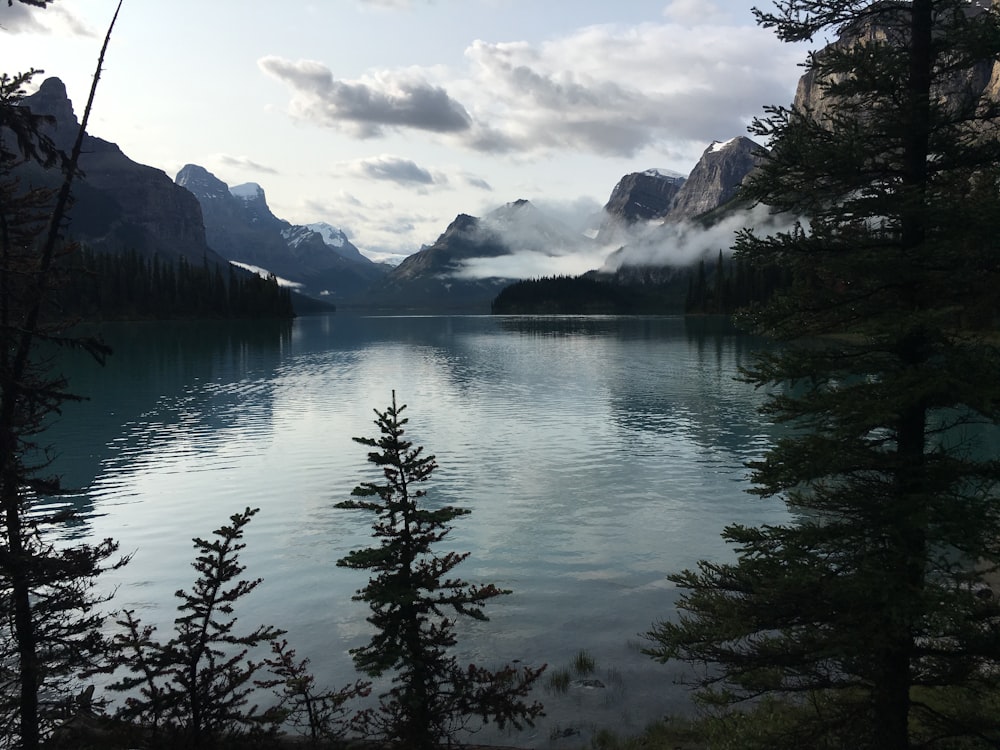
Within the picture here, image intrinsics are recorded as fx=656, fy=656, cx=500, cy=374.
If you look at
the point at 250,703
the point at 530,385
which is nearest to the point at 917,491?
the point at 250,703

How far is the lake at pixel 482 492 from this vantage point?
75.4 ft

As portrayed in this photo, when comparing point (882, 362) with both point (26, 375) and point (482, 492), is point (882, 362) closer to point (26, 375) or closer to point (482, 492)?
point (26, 375)

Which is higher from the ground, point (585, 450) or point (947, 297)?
point (947, 297)

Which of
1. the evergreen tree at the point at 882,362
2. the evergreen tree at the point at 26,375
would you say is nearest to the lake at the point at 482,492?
the evergreen tree at the point at 882,362

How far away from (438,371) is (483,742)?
9309 centimetres

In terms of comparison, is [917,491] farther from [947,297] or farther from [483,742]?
[483,742]

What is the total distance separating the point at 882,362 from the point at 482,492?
31656 mm

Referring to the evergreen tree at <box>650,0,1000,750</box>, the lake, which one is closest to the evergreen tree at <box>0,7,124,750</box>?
the lake

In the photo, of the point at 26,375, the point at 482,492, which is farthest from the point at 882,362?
the point at 482,492

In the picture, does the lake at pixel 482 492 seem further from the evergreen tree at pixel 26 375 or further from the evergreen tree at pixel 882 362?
the evergreen tree at pixel 26 375

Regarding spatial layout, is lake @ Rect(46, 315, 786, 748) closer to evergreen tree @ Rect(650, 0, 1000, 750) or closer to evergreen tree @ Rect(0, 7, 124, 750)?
evergreen tree @ Rect(650, 0, 1000, 750)

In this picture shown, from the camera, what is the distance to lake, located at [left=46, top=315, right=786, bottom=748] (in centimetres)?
2297

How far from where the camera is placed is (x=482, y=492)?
138 feet

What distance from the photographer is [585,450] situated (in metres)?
53.2
